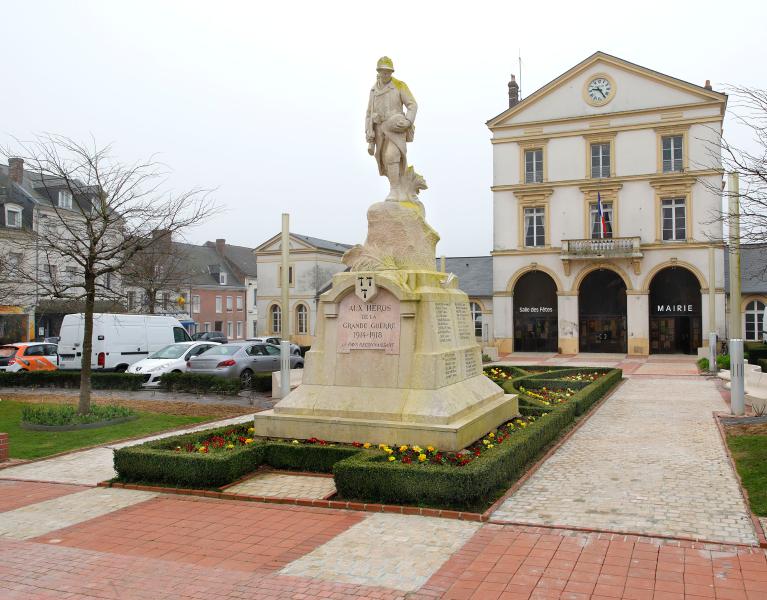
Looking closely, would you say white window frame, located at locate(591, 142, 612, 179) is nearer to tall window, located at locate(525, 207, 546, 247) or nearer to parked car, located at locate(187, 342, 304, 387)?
tall window, located at locate(525, 207, 546, 247)

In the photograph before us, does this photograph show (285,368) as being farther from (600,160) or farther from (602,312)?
(600,160)

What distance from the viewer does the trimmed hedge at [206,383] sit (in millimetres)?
18203

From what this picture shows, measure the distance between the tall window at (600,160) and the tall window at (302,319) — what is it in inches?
949

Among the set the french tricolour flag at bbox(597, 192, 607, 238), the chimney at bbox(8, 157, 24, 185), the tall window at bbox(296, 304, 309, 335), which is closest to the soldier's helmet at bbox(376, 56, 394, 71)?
the french tricolour flag at bbox(597, 192, 607, 238)

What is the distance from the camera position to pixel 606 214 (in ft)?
121

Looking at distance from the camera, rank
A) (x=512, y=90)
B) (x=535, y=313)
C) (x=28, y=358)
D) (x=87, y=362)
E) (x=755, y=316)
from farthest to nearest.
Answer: (x=512, y=90), (x=535, y=313), (x=755, y=316), (x=28, y=358), (x=87, y=362)

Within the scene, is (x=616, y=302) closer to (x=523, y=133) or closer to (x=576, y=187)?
(x=576, y=187)

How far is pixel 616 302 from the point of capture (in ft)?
123

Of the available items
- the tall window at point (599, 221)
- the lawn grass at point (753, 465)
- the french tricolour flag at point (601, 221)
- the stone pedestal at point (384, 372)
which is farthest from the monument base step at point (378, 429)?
the tall window at point (599, 221)

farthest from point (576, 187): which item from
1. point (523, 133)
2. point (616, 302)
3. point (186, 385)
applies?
point (186, 385)

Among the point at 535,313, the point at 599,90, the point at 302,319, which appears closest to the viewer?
the point at 599,90

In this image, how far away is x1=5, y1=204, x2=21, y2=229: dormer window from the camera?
3950 centimetres

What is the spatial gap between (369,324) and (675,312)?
1199 inches

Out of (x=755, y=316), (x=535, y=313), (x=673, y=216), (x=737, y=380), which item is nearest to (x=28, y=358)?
(x=737, y=380)
